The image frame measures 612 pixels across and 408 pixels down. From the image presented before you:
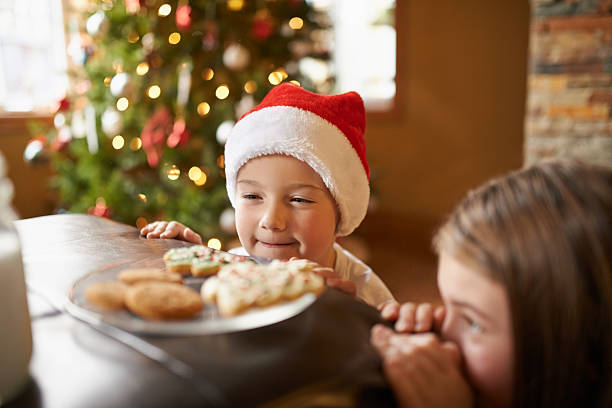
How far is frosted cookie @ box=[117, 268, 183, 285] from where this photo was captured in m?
0.48

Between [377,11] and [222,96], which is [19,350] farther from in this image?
[377,11]

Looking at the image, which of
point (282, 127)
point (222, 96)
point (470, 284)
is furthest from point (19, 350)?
point (222, 96)

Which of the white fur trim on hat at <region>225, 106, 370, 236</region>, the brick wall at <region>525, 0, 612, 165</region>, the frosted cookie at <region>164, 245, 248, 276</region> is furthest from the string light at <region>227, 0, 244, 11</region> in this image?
the frosted cookie at <region>164, 245, 248, 276</region>

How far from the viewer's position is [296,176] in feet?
3.25

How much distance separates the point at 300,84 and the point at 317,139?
1.57 meters

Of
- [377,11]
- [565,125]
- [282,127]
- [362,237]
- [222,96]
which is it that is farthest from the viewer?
[377,11]

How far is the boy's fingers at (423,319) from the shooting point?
0.51 meters

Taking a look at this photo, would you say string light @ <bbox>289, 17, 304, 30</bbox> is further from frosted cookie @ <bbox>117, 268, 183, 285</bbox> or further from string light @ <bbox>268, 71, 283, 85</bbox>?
frosted cookie @ <bbox>117, 268, 183, 285</bbox>

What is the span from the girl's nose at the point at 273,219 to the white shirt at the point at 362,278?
0.14 meters

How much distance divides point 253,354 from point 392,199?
3.83 meters

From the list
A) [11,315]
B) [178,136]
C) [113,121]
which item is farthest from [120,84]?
[11,315]

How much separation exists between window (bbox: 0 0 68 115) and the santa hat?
9.04ft

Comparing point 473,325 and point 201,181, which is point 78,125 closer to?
point 201,181

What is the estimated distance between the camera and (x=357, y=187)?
3.63ft
